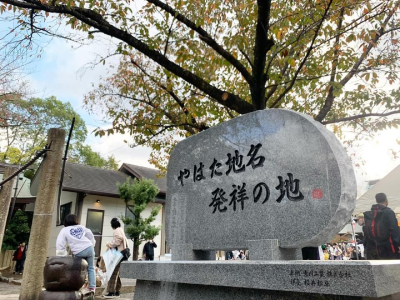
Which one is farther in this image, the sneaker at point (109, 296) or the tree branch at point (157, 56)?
the sneaker at point (109, 296)

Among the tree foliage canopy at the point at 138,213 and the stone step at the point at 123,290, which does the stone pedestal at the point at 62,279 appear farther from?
the tree foliage canopy at the point at 138,213

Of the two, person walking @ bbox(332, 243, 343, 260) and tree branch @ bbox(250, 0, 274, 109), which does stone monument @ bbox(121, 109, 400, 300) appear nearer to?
tree branch @ bbox(250, 0, 274, 109)

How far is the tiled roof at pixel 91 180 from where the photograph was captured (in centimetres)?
1620

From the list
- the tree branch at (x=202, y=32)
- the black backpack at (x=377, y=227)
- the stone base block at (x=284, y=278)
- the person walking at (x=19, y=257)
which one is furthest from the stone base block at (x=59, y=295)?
the person walking at (x=19, y=257)

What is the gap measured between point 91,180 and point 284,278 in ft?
56.8

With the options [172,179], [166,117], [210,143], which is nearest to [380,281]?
[210,143]

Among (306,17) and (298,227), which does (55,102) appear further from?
(298,227)

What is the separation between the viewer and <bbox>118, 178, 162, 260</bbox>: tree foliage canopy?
15099 mm

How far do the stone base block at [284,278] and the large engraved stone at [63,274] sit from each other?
1.16 meters

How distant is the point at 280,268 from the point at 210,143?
2153mm

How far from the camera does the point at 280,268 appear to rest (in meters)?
2.47

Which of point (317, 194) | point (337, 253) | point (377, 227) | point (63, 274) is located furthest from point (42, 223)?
point (337, 253)

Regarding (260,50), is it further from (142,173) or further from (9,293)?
(142,173)

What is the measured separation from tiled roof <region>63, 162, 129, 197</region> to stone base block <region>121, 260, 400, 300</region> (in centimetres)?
1370
